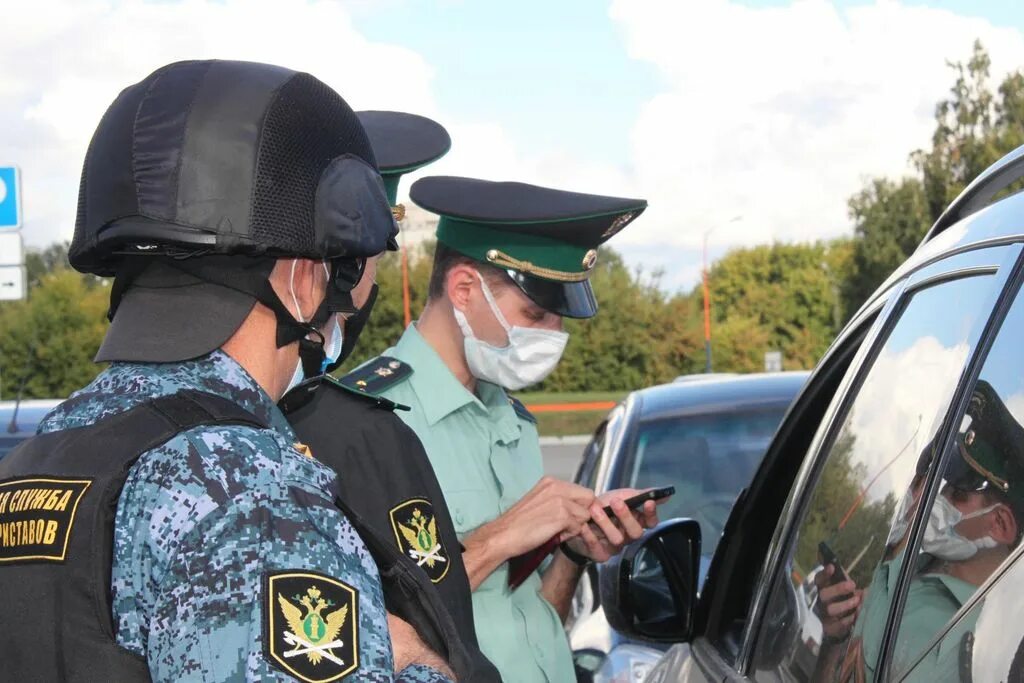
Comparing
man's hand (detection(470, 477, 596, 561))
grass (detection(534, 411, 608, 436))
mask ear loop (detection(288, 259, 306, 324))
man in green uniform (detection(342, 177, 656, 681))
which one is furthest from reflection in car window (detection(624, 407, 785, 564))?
grass (detection(534, 411, 608, 436))

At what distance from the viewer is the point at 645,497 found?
2814mm

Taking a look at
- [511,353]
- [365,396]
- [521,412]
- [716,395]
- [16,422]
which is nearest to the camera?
[365,396]

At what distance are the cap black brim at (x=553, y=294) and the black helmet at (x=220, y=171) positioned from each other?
149 centimetres

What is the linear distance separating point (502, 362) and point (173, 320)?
1.62 m

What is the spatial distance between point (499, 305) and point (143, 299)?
5.25 feet

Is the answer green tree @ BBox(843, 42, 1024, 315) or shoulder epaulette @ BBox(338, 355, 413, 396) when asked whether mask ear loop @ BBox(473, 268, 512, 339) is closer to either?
shoulder epaulette @ BBox(338, 355, 413, 396)

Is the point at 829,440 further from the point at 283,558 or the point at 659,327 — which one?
the point at 659,327

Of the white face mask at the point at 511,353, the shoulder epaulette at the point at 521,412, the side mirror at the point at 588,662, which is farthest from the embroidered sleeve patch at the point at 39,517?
the side mirror at the point at 588,662

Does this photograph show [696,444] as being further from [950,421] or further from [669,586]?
[950,421]

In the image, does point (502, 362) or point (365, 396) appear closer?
point (365, 396)

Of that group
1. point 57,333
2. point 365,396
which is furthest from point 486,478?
point 57,333

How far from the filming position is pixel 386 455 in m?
2.24

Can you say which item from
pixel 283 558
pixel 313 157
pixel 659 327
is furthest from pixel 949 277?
pixel 659 327

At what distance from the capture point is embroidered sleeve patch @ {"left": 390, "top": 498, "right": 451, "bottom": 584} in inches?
80.9
